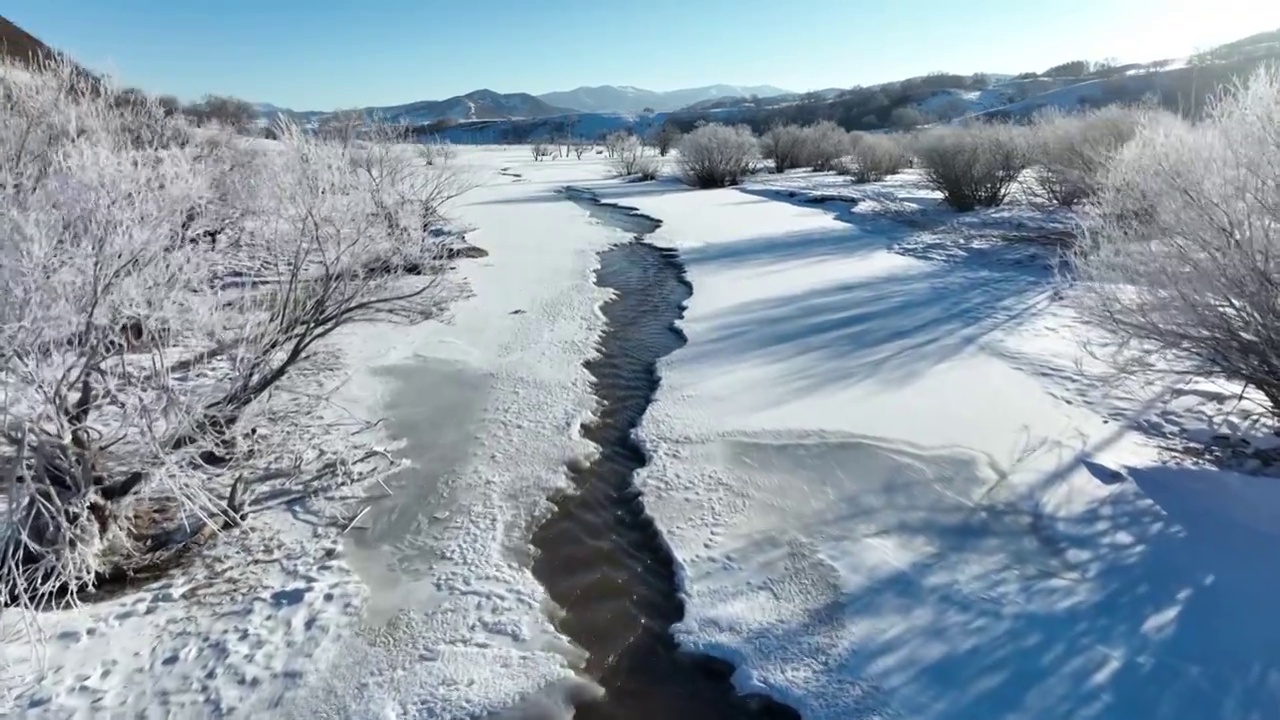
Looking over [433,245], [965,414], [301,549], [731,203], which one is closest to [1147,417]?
[965,414]

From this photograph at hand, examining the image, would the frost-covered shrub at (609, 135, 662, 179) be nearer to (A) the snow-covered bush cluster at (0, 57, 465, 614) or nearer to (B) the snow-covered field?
(B) the snow-covered field

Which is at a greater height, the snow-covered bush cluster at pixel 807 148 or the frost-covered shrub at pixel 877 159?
the snow-covered bush cluster at pixel 807 148

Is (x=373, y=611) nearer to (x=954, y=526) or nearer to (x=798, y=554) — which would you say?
(x=798, y=554)

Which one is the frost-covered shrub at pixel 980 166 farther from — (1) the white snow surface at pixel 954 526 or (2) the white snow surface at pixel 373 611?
(2) the white snow surface at pixel 373 611

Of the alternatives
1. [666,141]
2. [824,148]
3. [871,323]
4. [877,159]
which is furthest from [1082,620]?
[666,141]

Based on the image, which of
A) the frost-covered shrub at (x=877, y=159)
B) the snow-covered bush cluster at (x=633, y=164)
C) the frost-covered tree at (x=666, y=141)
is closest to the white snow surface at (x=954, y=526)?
the frost-covered shrub at (x=877, y=159)
